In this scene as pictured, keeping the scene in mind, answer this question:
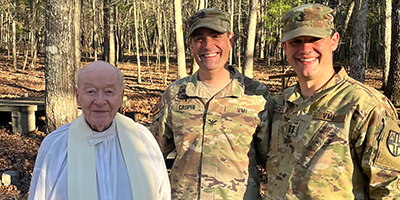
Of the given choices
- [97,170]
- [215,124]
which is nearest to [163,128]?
[215,124]

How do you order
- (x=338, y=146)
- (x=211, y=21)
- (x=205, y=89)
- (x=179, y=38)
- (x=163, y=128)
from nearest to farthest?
(x=338, y=146), (x=211, y=21), (x=205, y=89), (x=163, y=128), (x=179, y=38)

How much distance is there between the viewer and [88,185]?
2086 millimetres

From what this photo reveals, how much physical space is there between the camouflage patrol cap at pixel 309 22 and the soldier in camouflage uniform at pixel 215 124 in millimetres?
583

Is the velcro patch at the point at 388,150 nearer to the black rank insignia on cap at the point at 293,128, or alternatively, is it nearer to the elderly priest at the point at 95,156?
the black rank insignia on cap at the point at 293,128

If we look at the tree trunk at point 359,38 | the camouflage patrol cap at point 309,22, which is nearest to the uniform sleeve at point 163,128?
the camouflage patrol cap at point 309,22

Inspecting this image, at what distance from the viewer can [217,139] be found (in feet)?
8.78

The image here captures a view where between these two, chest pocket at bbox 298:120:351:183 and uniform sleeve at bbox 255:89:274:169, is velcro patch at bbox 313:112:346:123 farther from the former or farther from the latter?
uniform sleeve at bbox 255:89:274:169

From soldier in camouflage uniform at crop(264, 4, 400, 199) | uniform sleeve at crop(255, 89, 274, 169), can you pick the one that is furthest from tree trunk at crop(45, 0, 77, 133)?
soldier in camouflage uniform at crop(264, 4, 400, 199)

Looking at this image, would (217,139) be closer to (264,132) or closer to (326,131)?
(264,132)

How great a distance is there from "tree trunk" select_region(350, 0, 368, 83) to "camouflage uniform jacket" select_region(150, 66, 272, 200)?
6890 millimetres

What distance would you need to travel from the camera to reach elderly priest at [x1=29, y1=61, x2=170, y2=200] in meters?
2.06

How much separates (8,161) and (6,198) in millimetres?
1578

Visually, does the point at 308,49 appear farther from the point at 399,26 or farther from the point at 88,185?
the point at 399,26

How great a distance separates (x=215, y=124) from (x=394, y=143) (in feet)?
3.96
